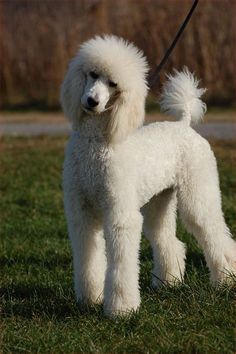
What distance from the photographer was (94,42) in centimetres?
472

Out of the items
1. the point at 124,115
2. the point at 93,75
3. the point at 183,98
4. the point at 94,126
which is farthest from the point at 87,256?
the point at 183,98

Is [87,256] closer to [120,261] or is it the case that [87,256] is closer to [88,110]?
[120,261]

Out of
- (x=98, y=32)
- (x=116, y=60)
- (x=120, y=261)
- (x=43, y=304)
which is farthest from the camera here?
(x=98, y=32)

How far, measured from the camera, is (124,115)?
15.2ft

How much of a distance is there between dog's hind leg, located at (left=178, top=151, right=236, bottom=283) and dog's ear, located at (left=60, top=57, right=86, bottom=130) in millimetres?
1151

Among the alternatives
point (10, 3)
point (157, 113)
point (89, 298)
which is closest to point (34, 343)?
point (89, 298)

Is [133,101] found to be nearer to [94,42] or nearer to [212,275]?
[94,42]

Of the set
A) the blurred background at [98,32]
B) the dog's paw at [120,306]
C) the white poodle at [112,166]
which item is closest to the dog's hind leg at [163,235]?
the white poodle at [112,166]

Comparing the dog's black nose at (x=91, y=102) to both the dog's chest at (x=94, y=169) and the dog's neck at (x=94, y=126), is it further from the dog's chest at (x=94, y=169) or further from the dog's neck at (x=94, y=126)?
the dog's chest at (x=94, y=169)

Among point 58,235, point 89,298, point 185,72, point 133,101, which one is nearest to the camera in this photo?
point 133,101

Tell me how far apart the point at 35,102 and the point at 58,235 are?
41.6ft

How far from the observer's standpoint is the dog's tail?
5863mm

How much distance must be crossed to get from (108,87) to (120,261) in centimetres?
115

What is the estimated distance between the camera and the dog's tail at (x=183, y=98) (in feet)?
19.2
